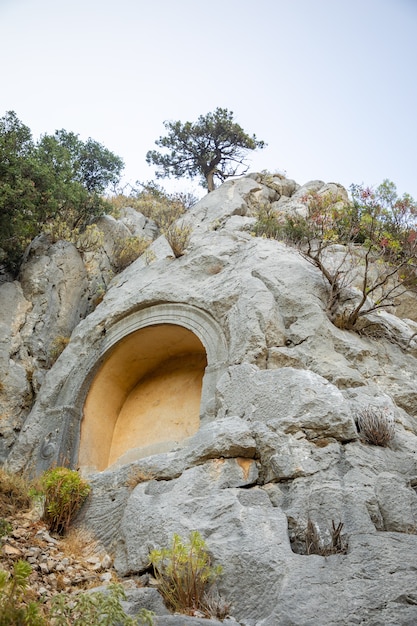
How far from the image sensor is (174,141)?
21.8 m

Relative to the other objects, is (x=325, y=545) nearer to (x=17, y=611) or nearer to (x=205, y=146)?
(x=17, y=611)

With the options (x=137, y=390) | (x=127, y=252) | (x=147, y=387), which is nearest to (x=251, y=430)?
(x=147, y=387)

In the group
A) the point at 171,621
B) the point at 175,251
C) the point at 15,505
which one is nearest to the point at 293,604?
the point at 171,621

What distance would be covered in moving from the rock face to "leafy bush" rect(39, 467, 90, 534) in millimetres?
244

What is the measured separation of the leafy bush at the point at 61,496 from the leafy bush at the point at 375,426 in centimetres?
373

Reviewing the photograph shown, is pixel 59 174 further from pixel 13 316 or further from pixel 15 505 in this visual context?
pixel 15 505

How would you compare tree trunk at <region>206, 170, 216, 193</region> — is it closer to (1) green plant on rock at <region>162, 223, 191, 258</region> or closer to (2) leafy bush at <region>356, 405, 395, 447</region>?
(1) green plant on rock at <region>162, 223, 191, 258</region>

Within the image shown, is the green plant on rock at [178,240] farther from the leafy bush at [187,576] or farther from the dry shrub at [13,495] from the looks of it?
the leafy bush at [187,576]

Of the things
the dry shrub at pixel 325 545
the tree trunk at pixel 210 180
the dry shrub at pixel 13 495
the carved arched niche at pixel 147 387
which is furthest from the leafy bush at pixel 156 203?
the dry shrub at pixel 325 545

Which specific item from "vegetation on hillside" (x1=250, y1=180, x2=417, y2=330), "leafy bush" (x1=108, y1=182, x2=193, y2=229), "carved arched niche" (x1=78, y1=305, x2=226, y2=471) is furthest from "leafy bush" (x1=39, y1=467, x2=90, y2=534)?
"leafy bush" (x1=108, y1=182, x2=193, y2=229)

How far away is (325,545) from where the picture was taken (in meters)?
5.33

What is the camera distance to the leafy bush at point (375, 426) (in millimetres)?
6852

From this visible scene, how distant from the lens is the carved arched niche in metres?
10.1

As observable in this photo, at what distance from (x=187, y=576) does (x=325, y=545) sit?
4.44ft
